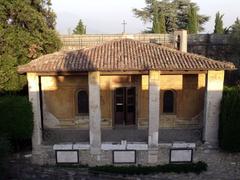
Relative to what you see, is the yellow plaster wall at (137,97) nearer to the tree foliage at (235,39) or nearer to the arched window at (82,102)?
A: the arched window at (82,102)

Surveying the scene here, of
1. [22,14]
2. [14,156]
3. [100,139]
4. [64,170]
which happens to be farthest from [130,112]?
[22,14]

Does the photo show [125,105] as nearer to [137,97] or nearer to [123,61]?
[137,97]

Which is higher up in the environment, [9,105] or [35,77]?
[35,77]

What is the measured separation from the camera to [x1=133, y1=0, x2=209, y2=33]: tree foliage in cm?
3862

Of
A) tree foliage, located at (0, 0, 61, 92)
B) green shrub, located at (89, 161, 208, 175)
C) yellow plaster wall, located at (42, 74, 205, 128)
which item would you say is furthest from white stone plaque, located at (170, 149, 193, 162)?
tree foliage, located at (0, 0, 61, 92)

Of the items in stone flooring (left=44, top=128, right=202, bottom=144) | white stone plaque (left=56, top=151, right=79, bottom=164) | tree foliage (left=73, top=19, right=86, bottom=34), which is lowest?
white stone plaque (left=56, top=151, right=79, bottom=164)

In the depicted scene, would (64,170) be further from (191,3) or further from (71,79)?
(191,3)

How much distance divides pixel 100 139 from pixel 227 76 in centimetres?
1157

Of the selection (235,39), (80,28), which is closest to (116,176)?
(235,39)

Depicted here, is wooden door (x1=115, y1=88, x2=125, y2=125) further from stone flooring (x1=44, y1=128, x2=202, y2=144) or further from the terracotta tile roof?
the terracotta tile roof

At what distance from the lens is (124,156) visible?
15148 mm

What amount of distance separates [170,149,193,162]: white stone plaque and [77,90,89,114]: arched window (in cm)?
545

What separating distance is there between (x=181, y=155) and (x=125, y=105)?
4298mm

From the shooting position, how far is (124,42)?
17375 millimetres
